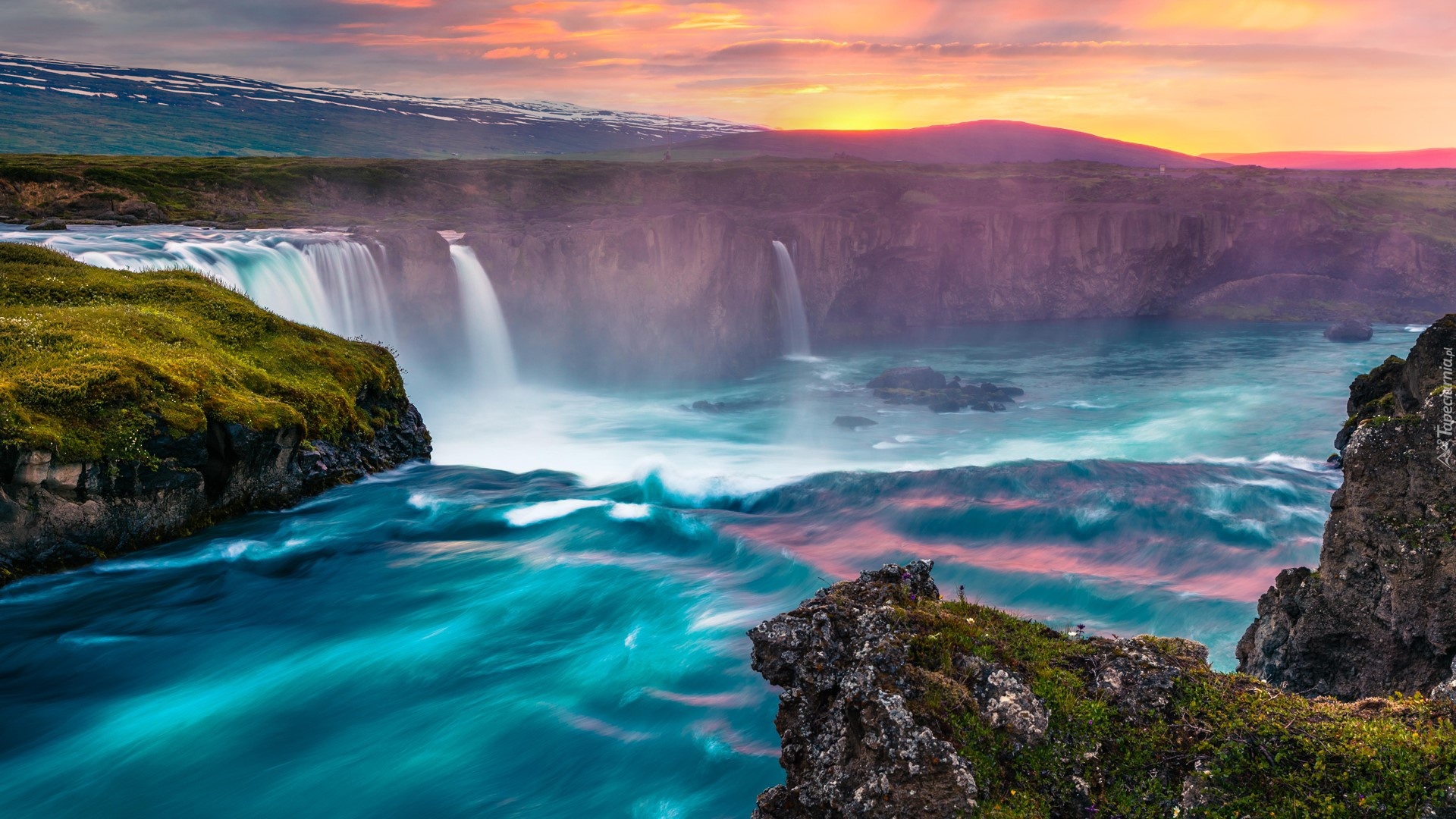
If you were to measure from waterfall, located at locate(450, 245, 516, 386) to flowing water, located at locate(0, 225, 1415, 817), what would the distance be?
16.2 meters

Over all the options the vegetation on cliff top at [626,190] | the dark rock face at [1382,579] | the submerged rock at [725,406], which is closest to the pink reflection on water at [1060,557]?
the dark rock face at [1382,579]

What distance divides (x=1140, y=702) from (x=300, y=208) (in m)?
83.0

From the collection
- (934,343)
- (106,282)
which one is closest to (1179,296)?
(934,343)

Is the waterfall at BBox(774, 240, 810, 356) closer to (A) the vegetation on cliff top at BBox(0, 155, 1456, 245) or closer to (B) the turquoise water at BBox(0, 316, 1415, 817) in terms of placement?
(A) the vegetation on cliff top at BBox(0, 155, 1456, 245)

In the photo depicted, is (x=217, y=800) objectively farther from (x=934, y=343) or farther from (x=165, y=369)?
(x=934, y=343)

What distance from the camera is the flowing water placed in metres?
15.6

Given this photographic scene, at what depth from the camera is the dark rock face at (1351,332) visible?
2940 inches

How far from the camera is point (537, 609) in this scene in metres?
22.1

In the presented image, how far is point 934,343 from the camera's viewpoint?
8025 centimetres

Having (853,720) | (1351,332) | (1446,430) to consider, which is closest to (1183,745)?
(853,720)

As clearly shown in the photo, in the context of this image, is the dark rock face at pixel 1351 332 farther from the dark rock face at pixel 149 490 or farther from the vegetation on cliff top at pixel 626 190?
the dark rock face at pixel 149 490

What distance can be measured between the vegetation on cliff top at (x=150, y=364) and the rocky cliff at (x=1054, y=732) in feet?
63.6

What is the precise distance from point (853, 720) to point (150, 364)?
22701 mm

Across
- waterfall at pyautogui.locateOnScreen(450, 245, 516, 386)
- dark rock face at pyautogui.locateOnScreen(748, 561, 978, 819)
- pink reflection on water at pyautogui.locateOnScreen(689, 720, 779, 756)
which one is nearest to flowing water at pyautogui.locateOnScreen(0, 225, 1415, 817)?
pink reflection on water at pyautogui.locateOnScreen(689, 720, 779, 756)
